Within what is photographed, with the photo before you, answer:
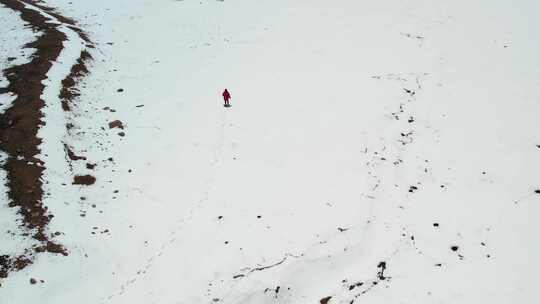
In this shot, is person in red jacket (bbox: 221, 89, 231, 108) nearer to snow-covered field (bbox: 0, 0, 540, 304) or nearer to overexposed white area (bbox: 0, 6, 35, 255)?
snow-covered field (bbox: 0, 0, 540, 304)

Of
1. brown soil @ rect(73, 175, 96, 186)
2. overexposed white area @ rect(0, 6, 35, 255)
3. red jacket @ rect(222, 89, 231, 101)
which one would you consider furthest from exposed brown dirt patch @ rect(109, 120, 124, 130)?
red jacket @ rect(222, 89, 231, 101)

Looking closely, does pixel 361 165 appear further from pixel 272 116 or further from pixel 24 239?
pixel 24 239

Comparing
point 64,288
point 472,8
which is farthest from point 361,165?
point 472,8

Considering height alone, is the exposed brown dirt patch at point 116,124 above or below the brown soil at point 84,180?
above

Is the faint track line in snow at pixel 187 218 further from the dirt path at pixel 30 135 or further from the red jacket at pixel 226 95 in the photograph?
the dirt path at pixel 30 135

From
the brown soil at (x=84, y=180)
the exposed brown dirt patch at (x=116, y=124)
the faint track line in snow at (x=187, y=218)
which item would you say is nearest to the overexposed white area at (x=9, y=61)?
the brown soil at (x=84, y=180)

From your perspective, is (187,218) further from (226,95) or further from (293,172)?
(226,95)
